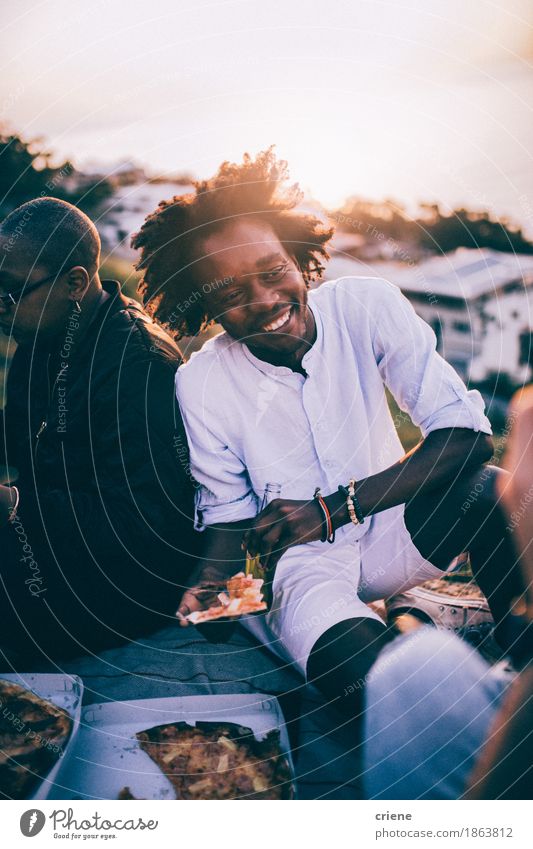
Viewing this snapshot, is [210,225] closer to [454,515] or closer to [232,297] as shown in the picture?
[232,297]

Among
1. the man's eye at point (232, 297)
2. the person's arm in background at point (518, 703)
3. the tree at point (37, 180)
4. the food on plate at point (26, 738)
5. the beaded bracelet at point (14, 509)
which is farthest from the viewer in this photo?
the tree at point (37, 180)

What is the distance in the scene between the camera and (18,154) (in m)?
2.24

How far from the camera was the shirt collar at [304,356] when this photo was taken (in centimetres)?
204

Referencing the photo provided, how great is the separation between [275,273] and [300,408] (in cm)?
37

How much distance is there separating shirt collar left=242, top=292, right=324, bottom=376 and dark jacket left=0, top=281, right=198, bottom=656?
0.23m

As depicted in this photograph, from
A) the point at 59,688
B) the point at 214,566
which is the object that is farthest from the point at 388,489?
the point at 59,688

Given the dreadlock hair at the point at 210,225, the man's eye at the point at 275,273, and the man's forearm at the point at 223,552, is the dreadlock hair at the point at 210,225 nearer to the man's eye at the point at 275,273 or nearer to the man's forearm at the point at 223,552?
the man's eye at the point at 275,273

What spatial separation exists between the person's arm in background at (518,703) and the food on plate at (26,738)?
969 millimetres

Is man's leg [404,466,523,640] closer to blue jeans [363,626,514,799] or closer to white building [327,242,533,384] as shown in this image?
blue jeans [363,626,514,799]

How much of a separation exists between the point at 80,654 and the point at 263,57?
170cm

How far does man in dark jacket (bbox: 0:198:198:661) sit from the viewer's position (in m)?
2.07

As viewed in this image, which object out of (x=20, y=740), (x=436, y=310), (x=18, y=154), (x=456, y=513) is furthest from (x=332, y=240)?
(x=20, y=740)

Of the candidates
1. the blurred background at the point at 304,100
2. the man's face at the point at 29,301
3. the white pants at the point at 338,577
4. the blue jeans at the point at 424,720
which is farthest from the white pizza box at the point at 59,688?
the blurred background at the point at 304,100

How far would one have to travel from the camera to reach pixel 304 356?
2.03 metres
